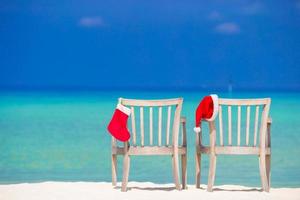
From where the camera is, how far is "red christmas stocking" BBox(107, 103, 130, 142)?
6156 millimetres

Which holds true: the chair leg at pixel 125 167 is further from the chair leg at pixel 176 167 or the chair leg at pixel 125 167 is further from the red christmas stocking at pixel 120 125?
the chair leg at pixel 176 167

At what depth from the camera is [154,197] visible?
5949 millimetres

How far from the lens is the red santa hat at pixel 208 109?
6160 mm

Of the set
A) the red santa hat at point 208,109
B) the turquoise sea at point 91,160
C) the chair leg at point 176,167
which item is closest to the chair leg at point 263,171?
the red santa hat at point 208,109

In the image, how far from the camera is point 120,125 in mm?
6215

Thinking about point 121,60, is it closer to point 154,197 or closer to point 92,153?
point 92,153

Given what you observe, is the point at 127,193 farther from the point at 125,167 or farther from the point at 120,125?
the point at 120,125


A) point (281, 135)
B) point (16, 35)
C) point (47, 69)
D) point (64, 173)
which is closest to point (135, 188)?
point (64, 173)

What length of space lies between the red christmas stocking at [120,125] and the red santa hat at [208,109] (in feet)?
1.70

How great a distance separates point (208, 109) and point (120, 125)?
660 mm

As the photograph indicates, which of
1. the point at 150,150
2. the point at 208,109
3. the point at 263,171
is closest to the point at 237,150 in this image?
the point at 263,171

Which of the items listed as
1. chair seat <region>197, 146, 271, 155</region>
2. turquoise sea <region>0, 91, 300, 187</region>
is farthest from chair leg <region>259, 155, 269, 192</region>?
turquoise sea <region>0, 91, 300, 187</region>

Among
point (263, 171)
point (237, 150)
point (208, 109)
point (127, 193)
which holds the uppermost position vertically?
point (208, 109)

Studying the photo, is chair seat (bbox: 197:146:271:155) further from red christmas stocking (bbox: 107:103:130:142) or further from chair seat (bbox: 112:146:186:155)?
red christmas stocking (bbox: 107:103:130:142)
